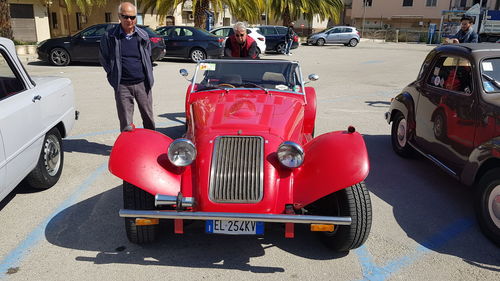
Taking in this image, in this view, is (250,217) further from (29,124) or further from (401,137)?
(401,137)

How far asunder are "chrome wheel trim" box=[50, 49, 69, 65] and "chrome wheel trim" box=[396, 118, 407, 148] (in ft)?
41.8

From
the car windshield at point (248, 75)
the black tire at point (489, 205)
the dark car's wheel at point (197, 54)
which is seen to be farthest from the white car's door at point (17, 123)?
the dark car's wheel at point (197, 54)

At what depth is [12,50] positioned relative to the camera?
168 inches

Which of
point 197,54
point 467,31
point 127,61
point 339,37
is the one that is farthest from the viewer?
point 339,37

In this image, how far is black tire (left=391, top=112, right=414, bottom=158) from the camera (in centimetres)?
577

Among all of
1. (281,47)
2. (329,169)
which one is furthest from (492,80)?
(281,47)

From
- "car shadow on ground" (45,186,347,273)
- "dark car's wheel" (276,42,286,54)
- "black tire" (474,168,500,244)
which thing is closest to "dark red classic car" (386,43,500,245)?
"black tire" (474,168,500,244)

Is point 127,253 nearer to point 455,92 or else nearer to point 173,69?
point 455,92

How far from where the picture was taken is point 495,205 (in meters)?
3.64

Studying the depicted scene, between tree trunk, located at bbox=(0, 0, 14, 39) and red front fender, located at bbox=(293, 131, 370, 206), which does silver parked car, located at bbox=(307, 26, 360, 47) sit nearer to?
tree trunk, located at bbox=(0, 0, 14, 39)

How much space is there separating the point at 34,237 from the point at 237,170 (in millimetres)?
1955

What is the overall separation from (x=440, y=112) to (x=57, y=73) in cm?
1172

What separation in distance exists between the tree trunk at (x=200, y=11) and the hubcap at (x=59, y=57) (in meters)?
8.73

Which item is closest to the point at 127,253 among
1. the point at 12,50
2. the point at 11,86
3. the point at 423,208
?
the point at 11,86
